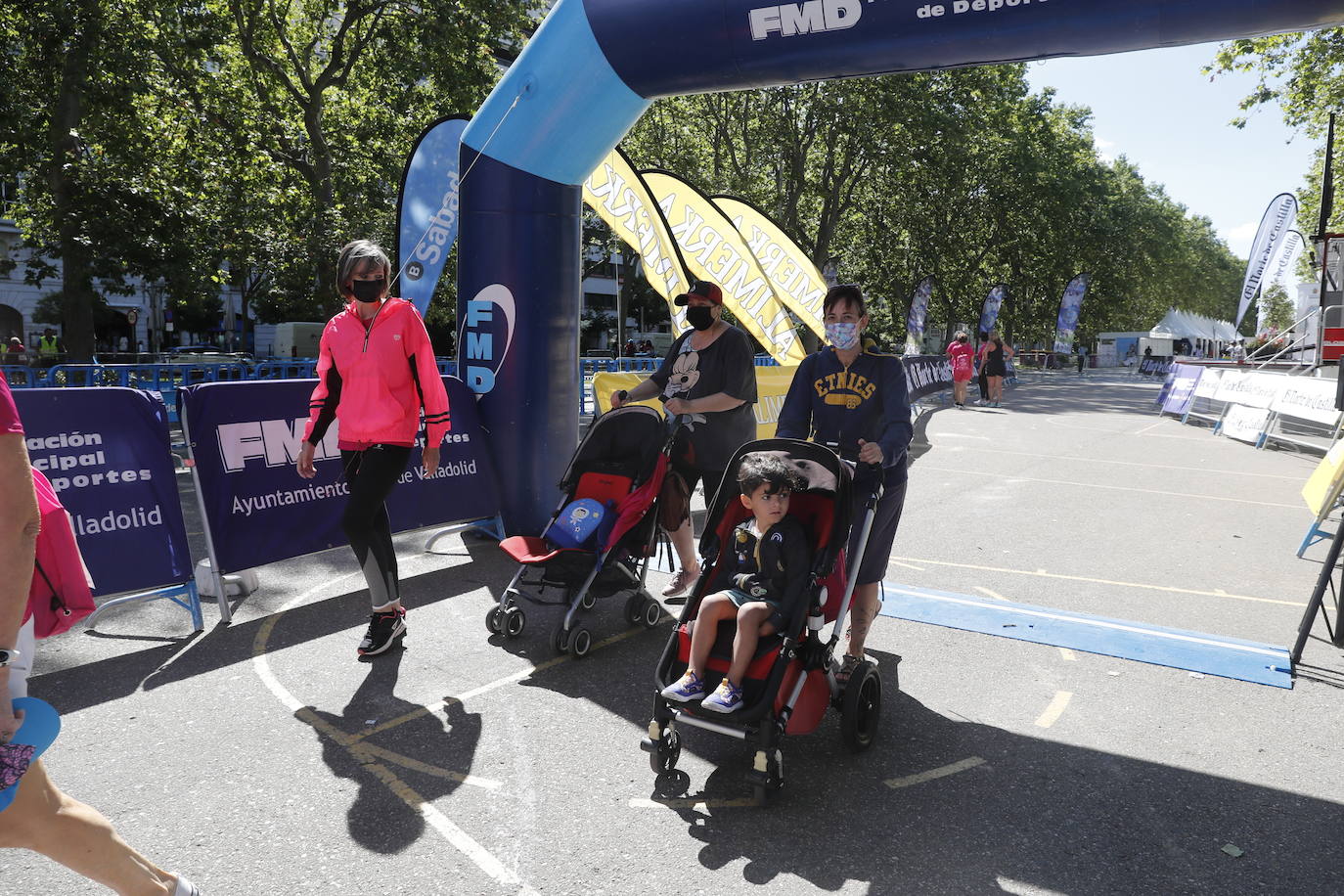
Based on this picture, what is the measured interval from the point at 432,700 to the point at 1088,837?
9.28ft

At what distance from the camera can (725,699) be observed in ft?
11.5

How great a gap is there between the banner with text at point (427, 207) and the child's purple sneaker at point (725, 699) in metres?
6.49

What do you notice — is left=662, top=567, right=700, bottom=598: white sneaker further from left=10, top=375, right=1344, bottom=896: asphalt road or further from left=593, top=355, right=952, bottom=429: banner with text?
left=593, top=355, right=952, bottom=429: banner with text

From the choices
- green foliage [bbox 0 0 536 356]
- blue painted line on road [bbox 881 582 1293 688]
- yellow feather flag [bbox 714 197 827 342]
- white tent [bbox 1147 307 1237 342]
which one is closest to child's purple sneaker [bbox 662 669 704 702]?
blue painted line on road [bbox 881 582 1293 688]

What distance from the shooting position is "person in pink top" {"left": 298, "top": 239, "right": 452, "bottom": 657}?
15.7 feet

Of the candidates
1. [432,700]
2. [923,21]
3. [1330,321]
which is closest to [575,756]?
[432,700]

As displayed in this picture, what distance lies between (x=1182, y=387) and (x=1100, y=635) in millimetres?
19642

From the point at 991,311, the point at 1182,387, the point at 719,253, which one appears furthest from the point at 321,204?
the point at 991,311

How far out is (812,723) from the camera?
12.2 feet

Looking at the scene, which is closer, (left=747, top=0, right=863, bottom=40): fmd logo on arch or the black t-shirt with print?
(left=747, top=0, right=863, bottom=40): fmd logo on arch

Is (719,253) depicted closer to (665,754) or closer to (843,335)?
(843,335)

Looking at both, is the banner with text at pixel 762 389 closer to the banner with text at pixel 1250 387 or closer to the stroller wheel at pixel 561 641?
the stroller wheel at pixel 561 641

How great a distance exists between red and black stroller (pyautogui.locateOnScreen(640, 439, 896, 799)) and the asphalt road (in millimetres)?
186

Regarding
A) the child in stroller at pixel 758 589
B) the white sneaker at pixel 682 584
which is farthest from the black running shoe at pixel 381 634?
the child in stroller at pixel 758 589
